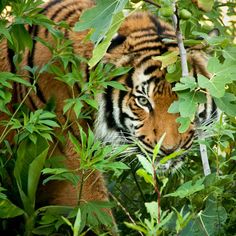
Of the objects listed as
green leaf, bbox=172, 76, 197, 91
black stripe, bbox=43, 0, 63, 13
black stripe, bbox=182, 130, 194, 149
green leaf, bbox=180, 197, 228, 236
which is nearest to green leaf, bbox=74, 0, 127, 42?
green leaf, bbox=172, 76, 197, 91

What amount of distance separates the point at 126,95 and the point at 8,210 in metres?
0.94

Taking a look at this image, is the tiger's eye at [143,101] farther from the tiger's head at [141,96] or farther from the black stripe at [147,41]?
the black stripe at [147,41]

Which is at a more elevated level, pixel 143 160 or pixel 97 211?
pixel 143 160

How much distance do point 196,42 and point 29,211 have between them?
1031 millimetres

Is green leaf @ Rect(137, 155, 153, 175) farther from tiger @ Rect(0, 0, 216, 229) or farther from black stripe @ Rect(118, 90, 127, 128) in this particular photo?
black stripe @ Rect(118, 90, 127, 128)

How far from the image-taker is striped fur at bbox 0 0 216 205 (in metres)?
4.02

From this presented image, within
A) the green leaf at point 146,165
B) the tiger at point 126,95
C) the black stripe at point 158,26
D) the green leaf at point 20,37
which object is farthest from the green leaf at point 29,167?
the green leaf at point 146,165

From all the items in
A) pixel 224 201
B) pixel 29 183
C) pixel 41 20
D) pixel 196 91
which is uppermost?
pixel 41 20

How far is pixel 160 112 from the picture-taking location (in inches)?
158

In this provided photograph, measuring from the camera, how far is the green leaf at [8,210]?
11.5 feet

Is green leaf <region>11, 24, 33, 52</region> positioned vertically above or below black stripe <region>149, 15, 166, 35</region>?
above

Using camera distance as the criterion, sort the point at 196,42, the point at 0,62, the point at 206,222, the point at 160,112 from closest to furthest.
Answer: the point at 206,222
the point at 196,42
the point at 160,112
the point at 0,62

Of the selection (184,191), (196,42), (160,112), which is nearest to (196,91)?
(196,42)

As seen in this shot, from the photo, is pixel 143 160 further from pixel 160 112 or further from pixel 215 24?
pixel 215 24
